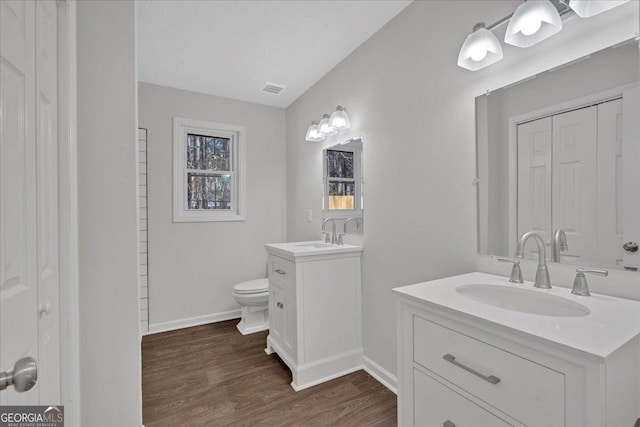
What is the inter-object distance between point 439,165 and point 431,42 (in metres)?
0.71

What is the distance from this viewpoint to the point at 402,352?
1.17 metres

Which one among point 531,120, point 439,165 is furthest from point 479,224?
point 531,120

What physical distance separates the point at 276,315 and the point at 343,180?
1233mm

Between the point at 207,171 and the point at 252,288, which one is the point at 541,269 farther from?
the point at 207,171

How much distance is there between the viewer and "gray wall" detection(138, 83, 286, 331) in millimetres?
2879

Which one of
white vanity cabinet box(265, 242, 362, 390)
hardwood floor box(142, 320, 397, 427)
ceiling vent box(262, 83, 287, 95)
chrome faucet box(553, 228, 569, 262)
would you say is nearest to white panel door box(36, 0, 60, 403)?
hardwood floor box(142, 320, 397, 427)

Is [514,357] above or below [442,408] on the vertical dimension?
above

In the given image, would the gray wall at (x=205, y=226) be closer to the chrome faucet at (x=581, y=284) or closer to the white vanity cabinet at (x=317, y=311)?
the white vanity cabinet at (x=317, y=311)

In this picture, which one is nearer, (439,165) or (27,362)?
(27,362)

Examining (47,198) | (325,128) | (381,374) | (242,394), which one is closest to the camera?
(47,198)

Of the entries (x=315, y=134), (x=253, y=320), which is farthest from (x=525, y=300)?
(x=253, y=320)

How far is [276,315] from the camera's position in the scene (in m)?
2.26

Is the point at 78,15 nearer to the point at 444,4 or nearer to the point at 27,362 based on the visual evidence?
the point at 27,362

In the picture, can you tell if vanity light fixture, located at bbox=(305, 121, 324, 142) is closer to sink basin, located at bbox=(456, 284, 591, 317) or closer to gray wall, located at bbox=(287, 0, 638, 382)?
gray wall, located at bbox=(287, 0, 638, 382)
